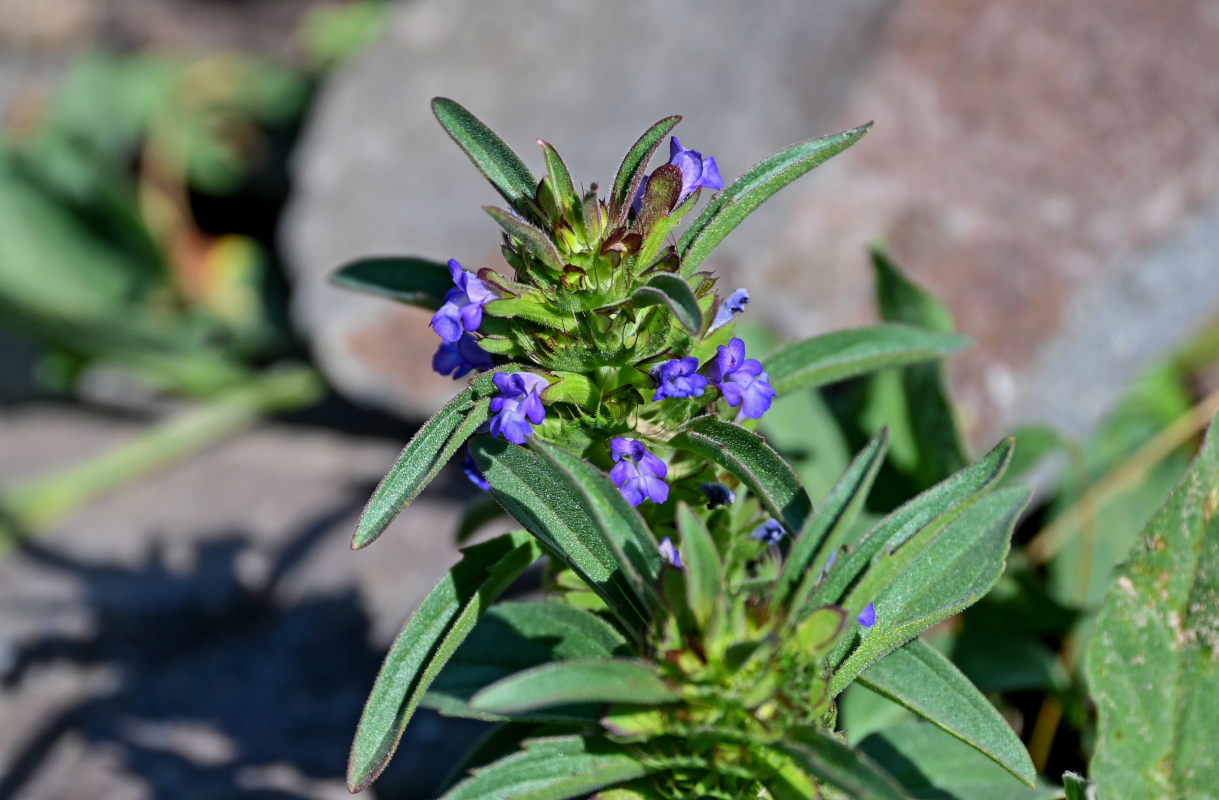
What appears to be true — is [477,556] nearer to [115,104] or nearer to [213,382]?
[213,382]

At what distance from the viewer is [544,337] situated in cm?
146

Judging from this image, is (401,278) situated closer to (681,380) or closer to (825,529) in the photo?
(681,380)

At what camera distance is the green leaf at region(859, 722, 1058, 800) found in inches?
69.0

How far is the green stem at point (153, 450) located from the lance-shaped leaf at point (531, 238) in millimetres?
2984

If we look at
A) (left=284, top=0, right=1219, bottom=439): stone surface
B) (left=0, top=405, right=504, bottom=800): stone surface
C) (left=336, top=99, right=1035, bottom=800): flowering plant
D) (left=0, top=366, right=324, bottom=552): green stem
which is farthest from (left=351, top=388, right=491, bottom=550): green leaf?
(left=0, top=366, right=324, bottom=552): green stem

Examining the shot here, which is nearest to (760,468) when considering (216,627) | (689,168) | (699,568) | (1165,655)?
(699,568)

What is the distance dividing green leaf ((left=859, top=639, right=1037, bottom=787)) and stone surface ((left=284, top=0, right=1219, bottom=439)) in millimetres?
1615

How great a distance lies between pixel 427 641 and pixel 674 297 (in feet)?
2.01

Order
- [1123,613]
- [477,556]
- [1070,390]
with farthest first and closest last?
[1070,390]
[1123,613]
[477,556]

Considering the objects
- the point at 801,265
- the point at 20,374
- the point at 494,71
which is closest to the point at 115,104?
the point at 20,374

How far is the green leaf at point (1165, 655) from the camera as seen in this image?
1.69 metres

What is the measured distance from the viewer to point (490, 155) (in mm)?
1519

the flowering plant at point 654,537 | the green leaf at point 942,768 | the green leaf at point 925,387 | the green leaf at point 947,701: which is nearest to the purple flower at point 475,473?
the flowering plant at point 654,537

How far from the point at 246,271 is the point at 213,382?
67cm
